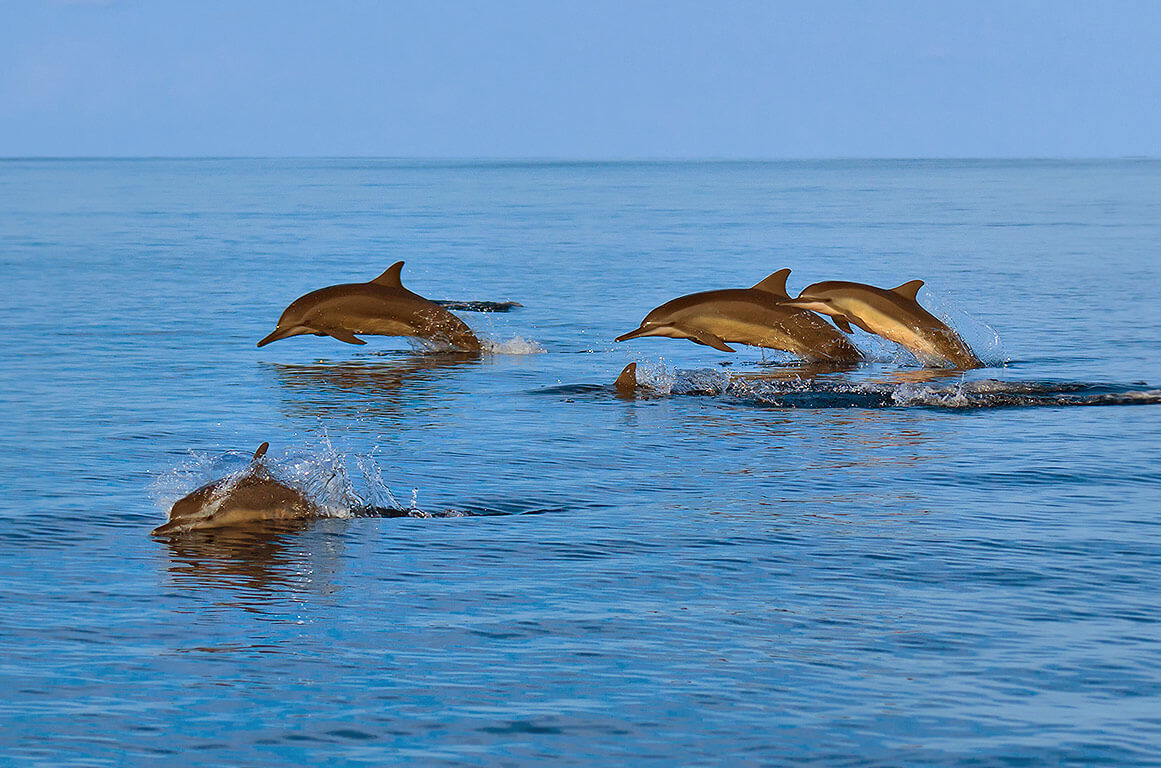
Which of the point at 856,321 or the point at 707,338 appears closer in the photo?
the point at 707,338

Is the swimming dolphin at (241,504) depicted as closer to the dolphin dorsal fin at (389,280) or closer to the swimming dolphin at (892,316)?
the swimming dolphin at (892,316)

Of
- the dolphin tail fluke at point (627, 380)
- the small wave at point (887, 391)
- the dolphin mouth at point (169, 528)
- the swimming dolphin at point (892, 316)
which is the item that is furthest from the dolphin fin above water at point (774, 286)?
the dolphin mouth at point (169, 528)

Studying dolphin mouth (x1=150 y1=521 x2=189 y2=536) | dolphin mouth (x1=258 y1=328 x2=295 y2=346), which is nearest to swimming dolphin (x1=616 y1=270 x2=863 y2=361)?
dolphin mouth (x1=258 y1=328 x2=295 y2=346)

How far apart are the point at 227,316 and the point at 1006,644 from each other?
21.3m

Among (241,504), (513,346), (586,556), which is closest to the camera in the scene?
(586,556)

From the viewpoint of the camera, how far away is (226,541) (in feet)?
35.6

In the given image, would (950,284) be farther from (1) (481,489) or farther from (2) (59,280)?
(1) (481,489)

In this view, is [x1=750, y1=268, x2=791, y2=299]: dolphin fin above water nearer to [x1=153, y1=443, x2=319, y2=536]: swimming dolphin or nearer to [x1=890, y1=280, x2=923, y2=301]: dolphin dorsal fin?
[x1=890, y1=280, x2=923, y2=301]: dolphin dorsal fin

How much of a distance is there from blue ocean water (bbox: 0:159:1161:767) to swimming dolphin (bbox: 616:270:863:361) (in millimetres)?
493

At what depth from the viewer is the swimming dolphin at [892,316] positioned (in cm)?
2034

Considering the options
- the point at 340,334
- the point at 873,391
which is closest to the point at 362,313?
the point at 340,334

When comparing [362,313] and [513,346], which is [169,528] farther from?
[513,346]

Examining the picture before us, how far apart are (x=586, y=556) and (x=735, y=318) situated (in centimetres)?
981

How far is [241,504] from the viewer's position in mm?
11352
